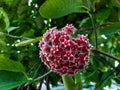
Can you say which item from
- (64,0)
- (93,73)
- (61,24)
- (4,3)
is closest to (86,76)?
(93,73)

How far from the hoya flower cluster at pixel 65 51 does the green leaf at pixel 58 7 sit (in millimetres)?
50

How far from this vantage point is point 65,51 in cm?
73

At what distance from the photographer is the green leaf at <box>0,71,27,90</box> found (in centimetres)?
80

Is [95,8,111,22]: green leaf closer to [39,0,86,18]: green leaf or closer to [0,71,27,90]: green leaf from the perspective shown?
[39,0,86,18]: green leaf

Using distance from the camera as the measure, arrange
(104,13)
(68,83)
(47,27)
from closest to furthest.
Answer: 1. (68,83)
2. (104,13)
3. (47,27)

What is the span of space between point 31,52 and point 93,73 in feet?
0.91

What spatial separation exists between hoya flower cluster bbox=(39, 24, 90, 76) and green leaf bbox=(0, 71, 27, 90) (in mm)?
106

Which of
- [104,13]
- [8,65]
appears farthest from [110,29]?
[8,65]

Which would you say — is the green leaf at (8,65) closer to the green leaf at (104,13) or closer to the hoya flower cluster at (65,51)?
the hoya flower cluster at (65,51)

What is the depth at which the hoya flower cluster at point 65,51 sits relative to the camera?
73cm

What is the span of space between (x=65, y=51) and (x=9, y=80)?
0.58 ft

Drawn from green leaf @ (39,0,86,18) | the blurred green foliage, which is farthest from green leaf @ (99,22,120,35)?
green leaf @ (39,0,86,18)

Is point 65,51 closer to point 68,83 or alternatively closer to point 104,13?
point 68,83

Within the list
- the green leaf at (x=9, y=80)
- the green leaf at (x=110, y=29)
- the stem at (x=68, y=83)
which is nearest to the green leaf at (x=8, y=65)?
the green leaf at (x=9, y=80)
